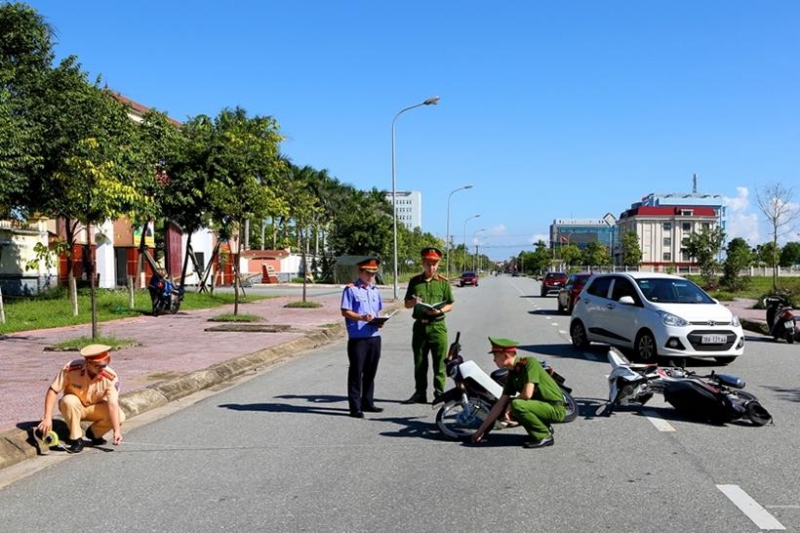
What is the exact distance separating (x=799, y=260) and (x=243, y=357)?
151 m

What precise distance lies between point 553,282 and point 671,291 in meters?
28.3

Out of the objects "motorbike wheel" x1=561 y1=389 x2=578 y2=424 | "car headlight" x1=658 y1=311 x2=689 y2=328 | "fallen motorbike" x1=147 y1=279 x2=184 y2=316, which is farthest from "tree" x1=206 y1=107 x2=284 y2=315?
"motorbike wheel" x1=561 y1=389 x2=578 y2=424

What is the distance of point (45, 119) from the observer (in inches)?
783

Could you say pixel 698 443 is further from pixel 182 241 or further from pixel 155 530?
pixel 182 241

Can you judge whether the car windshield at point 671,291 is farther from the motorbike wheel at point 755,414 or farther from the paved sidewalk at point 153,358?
the paved sidewalk at point 153,358

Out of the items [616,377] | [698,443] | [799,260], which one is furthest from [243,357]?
[799,260]

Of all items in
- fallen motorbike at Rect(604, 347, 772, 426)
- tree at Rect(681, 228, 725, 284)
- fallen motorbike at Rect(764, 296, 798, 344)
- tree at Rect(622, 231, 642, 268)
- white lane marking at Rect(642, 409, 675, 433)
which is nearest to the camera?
white lane marking at Rect(642, 409, 675, 433)

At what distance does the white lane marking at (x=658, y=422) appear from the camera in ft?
25.3

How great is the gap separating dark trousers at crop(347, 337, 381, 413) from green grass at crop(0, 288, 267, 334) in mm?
12462

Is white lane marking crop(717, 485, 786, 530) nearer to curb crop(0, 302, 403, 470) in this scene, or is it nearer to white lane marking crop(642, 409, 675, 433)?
white lane marking crop(642, 409, 675, 433)

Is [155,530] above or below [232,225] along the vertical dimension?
below

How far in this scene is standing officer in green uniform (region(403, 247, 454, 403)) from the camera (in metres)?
8.62

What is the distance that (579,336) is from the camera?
51.0 feet

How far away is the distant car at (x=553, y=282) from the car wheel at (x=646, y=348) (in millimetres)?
28289
